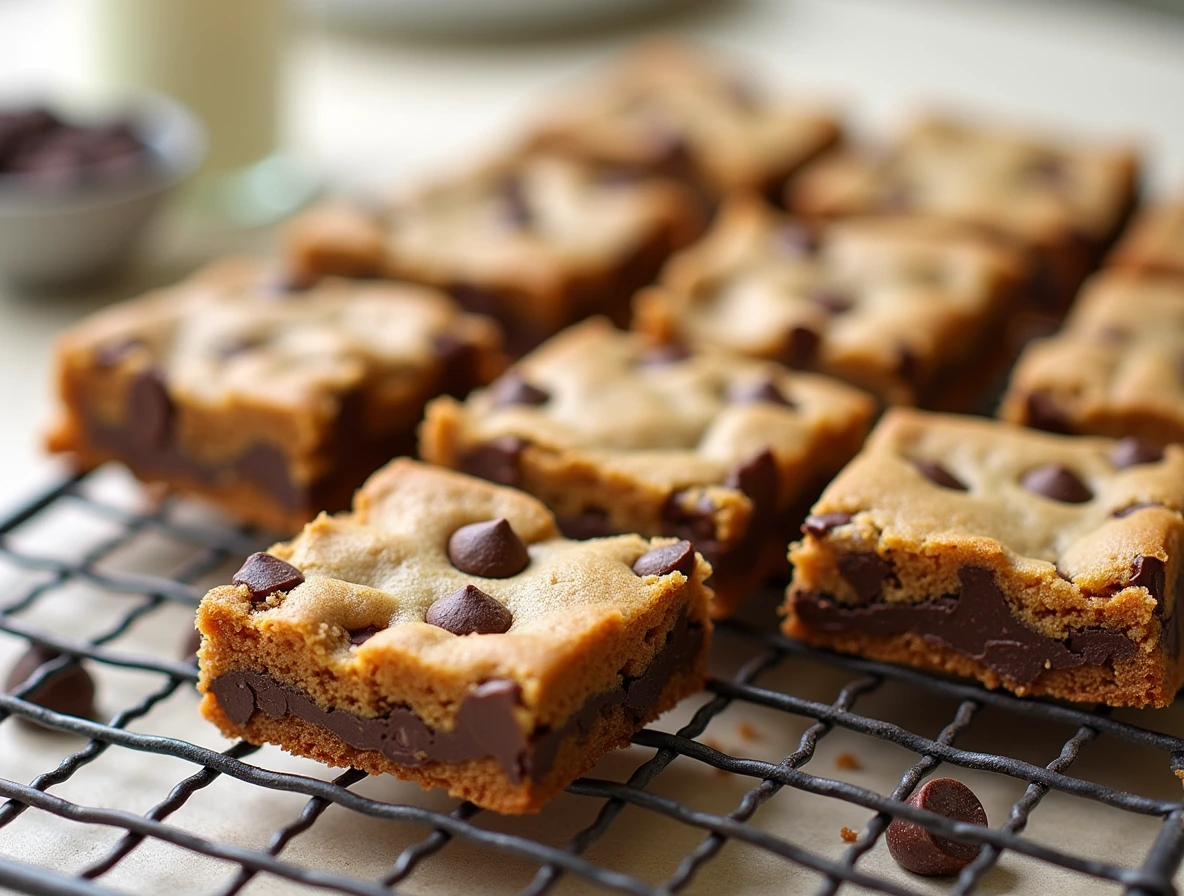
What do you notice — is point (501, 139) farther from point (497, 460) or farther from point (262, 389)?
point (497, 460)

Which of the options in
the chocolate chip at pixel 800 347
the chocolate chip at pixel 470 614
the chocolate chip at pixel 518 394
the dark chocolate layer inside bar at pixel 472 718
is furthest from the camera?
the chocolate chip at pixel 800 347

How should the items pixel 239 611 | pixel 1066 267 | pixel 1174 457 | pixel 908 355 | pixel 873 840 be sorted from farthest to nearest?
pixel 1066 267, pixel 908 355, pixel 1174 457, pixel 239 611, pixel 873 840

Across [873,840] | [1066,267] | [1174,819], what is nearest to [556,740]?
[873,840]

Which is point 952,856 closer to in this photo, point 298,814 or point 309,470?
point 298,814

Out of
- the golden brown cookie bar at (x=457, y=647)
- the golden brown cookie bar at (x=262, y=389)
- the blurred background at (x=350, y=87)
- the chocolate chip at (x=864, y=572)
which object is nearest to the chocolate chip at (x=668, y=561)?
the golden brown cookie bar at (x=457, y=647)

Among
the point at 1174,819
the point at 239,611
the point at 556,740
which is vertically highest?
the point at 239,611

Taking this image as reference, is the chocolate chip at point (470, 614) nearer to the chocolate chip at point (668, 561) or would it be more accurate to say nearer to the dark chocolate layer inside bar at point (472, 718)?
the dark chocolate layer inside bar at point (472, 718)

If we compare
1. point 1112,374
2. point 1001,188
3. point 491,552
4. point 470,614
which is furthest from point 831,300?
point 470,614
